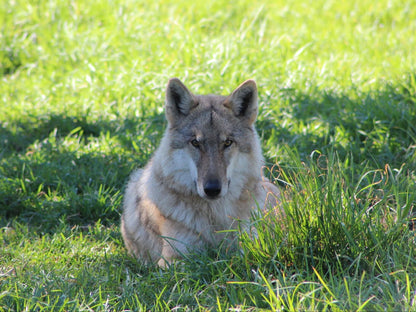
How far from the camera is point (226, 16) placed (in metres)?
9.29

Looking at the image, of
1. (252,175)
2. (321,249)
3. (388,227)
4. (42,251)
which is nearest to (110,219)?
(42,251)

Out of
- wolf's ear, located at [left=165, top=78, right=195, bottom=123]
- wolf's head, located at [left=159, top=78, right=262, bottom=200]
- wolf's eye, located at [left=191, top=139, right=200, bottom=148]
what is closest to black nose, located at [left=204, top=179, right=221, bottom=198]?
wolf's head, located at [left=159, top=78, right=262, bottom=200]

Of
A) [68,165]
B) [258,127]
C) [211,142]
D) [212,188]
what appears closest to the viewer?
[212,188]

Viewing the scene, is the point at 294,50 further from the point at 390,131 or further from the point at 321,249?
the point at 321,249

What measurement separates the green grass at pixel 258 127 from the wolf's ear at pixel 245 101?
22.0 inches

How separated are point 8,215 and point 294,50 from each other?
193 inches

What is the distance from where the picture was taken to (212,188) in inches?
167

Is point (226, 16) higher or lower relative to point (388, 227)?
higher

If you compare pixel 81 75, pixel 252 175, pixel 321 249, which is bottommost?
pixel 321 249

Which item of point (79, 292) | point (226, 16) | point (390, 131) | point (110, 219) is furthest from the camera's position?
point (226, 16)

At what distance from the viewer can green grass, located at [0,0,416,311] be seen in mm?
3834

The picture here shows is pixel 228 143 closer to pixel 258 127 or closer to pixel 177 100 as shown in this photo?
pixel 177 100

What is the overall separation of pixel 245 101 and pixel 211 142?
58cm

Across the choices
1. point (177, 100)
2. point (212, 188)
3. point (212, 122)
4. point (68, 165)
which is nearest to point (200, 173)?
point (212, 188)
